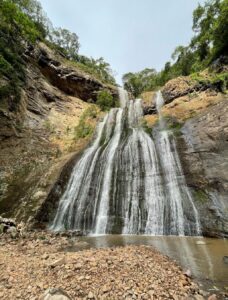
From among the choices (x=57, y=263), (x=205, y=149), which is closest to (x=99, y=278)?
(x=57, y=263)

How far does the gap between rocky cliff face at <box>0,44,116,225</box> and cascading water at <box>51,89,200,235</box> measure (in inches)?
65.8

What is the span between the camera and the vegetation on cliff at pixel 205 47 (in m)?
21.4

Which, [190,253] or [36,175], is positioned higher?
[36,175]

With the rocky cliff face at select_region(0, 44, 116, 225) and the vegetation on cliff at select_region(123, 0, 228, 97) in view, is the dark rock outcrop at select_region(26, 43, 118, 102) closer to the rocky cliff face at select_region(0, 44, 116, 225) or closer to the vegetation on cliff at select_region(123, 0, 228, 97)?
the rocky cliff face at select_region(0, 44, 116, 225)

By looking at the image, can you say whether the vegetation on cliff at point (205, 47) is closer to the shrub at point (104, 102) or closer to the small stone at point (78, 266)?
the shrub at point (104, 102)

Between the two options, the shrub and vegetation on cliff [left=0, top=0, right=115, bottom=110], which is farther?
the shrub

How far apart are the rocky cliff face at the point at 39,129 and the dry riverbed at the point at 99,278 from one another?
22.9 ft

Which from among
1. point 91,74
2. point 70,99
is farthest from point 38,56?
point 91,74

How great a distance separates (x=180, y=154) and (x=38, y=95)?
623 inches

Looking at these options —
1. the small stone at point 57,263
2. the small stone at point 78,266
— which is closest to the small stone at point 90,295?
the small stone at point 78,266

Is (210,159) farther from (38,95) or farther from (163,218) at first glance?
(38,95)

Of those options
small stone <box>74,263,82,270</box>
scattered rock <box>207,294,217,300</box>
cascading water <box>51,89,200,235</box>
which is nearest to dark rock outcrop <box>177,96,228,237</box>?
cascading water <box>51,89,200,235</box>

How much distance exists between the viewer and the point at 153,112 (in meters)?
21.4

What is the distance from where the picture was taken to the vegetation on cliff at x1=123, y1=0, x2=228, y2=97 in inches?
843
